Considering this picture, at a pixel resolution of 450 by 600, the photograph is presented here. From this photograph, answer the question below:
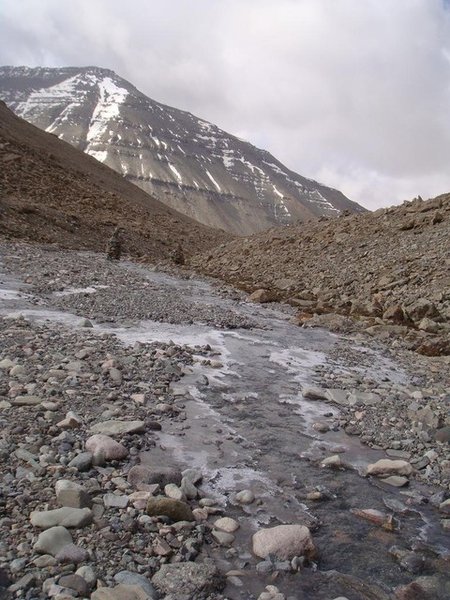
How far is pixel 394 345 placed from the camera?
1435cm

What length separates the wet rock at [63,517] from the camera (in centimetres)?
420

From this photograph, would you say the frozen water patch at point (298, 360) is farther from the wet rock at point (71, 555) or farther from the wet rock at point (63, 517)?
the wet rock at point (71, 555)

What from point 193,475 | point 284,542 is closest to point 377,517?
point 284,542

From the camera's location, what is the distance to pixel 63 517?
4.32 metres

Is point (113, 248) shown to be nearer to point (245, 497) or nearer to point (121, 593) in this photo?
point (245, 497)

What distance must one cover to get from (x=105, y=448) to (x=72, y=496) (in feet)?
3.41

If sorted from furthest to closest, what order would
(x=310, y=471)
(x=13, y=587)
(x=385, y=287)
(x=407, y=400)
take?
(x=385, y=287)
(x=407, y=400)
(x=310, y=471)
(x=13, y=587)

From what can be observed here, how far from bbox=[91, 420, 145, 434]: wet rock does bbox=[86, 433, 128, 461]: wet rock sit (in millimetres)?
317

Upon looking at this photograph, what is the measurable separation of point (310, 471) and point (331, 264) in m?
18.5

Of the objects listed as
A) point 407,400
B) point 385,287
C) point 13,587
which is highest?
point 385,287

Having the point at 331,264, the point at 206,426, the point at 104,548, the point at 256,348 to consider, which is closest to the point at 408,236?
the point at 331,264

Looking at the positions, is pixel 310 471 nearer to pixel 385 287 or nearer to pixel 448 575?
pixel 448 575

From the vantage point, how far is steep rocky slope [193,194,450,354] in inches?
660

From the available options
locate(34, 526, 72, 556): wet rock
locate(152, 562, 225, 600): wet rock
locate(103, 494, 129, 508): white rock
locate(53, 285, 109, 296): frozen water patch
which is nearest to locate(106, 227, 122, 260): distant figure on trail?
locate(53, 285, 109, 296): frozen water patch
